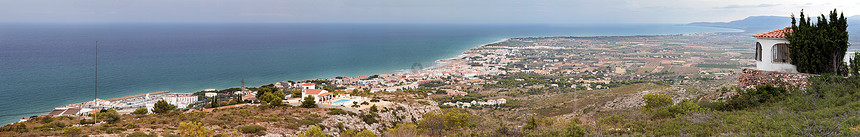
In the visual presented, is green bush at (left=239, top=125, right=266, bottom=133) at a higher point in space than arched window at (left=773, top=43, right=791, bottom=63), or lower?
lower

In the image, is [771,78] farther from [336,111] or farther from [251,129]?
[251,129]

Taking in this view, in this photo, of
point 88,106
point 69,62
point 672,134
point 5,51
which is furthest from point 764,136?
point 5,51

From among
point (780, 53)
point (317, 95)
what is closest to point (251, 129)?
point (317, 95)

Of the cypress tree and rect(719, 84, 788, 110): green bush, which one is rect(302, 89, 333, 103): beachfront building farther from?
the cypress tree

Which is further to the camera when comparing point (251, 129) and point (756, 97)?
point (251, 129)

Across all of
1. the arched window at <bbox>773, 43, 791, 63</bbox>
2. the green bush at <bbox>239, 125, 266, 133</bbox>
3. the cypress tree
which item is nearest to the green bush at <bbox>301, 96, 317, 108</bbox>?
the green bush at <bbox>239, 125, 266, 133</bbox>

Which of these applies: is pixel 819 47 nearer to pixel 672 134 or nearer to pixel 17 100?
pixel 672 134
